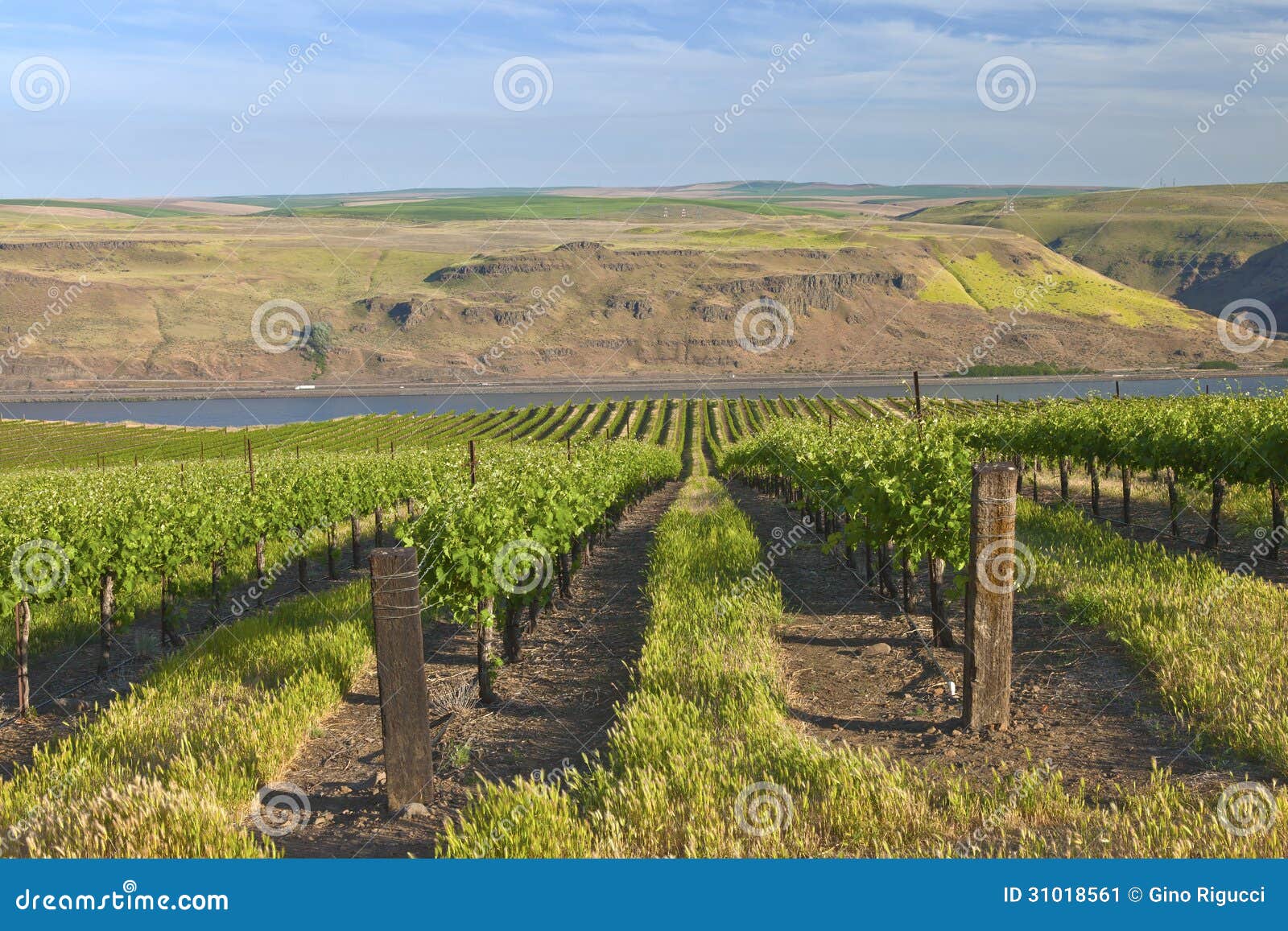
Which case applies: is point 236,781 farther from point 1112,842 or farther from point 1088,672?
point 1088,672

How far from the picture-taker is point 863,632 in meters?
12.0

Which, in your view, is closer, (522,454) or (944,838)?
(944,838)

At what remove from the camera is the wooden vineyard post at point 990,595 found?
25.8ft

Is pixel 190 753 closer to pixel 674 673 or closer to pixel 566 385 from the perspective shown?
pixel 674 673

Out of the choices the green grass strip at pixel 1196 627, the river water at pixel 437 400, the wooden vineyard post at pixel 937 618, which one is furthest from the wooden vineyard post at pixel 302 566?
the river water at pixel 437 400

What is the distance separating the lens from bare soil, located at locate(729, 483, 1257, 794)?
730 centimetres

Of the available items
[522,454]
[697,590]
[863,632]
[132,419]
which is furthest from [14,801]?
[132,419]

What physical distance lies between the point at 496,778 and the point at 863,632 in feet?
18.9

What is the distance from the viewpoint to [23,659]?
11117 mm

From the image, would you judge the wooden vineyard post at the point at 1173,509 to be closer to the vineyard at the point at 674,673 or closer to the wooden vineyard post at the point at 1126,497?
the vineyard at the point at 674,673

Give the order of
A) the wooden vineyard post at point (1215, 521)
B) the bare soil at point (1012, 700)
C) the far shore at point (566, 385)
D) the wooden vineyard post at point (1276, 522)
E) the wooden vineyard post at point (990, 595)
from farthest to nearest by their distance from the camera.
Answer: the far shore at point (566, 385), the wooden vineyard post at point (1215, 521), the wooden vineyard post at point (1276, 522), the wooden vineyard post at point (990, 595), the bare soil at point (1012, 700)


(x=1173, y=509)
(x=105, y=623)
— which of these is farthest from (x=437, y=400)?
(x=105, y=623)

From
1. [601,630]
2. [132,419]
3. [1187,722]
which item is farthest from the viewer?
[132,419]

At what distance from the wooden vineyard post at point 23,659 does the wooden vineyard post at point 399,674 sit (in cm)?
663
